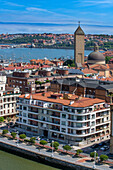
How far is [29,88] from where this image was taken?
32.2 m

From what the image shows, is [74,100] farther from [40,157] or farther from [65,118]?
[40,157]

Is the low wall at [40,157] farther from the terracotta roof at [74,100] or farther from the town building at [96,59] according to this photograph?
the town building at [96,59]

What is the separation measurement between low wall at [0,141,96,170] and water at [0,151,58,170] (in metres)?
0.25

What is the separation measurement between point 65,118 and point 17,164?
4.16m

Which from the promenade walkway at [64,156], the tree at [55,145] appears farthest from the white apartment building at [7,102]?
Answer: the tree at [55,145]

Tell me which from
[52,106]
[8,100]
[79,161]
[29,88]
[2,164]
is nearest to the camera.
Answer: [79,161]

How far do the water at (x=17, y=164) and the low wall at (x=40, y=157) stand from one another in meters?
0.25

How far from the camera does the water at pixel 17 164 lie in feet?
68.4

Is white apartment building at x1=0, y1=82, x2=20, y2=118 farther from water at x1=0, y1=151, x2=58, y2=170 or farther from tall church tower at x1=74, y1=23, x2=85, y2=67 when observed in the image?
tall church tower at x1=74, y1=23, x2=85, y2=67

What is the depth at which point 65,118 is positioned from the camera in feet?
75.2

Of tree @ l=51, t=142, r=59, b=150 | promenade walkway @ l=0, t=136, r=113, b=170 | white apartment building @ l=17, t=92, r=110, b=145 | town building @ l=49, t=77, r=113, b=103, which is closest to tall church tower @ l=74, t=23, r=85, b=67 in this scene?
town building @ l=49, t=77, r=113, b=103

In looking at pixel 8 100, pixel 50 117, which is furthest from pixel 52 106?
pixel 8 100

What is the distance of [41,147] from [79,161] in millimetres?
3179

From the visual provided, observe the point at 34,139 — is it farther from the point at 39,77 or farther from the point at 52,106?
the point at 39,77
